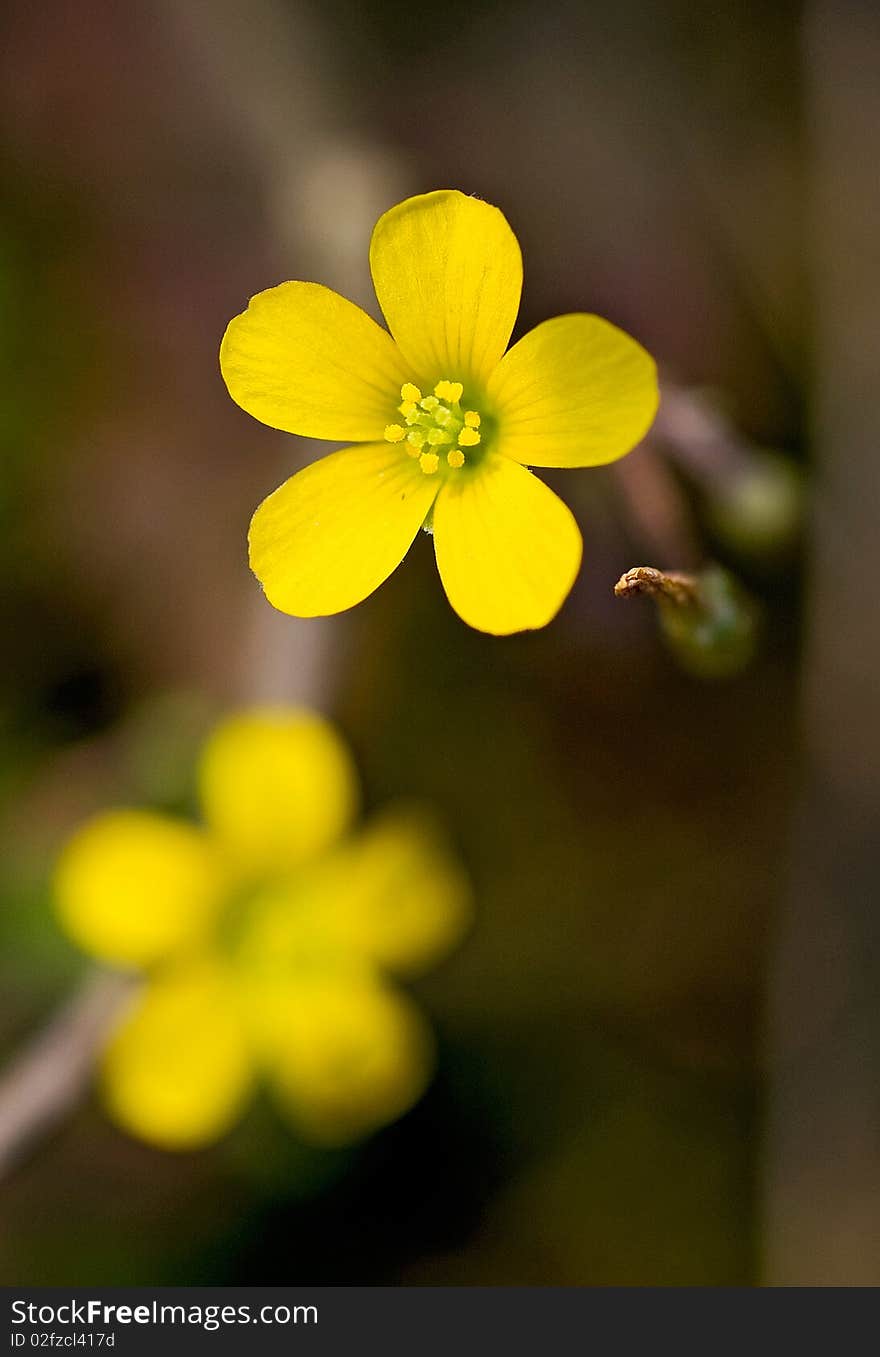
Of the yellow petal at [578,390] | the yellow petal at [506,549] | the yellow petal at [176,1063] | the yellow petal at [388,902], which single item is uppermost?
the yellow petal at [578,390]

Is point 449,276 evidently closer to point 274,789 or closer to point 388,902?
point 274,789

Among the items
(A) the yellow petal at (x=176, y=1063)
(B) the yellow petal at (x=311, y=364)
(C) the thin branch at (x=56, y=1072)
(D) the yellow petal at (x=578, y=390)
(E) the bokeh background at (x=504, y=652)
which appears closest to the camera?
(D) the yellow petal at (x=578, y=390)

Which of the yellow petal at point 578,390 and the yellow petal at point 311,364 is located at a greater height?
the yellow petal at point 311,364

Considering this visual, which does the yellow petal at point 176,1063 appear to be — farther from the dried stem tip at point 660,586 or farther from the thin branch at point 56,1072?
the dried stem tip at point 660,586

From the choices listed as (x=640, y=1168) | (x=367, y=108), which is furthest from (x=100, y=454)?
→ (x=640, y=1168)

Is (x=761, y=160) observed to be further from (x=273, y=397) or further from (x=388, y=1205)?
(x=388, y=1205)

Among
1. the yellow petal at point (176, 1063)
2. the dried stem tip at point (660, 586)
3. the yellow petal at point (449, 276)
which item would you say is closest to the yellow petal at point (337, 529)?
the yellow petal at point (449, 276)

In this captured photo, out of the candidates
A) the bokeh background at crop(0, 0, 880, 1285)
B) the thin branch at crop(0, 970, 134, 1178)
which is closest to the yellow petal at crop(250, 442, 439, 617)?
the bokeh background at crop(0, 0, 880, 1285)
